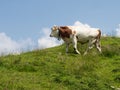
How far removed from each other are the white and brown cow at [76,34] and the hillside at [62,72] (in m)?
0.85

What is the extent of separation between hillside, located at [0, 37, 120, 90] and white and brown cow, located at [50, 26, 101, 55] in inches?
33.6

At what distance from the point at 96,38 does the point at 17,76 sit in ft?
28.2

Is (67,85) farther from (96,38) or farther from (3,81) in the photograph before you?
(96,38)

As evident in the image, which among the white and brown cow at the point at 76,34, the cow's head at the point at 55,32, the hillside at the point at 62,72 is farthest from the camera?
the cow's head at the point at 55,32

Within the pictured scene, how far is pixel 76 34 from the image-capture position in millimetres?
21547

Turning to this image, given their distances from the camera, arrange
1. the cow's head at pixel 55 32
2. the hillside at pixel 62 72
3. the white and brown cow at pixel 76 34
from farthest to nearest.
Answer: the cow's head at pixel 55 32
the white and brown cow at pixel 76 34
the hillside at pixel 62 72

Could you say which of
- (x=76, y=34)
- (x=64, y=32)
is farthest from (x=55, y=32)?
(x=76, y=34)

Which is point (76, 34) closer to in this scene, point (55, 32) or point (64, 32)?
point (64, 32)

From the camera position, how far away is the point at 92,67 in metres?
17.2

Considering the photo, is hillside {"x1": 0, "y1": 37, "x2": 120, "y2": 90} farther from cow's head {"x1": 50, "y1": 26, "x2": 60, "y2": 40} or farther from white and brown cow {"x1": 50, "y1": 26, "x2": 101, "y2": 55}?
cow's head {"x1": 50, "y1": 26, "x2": 60, "y2": 40}

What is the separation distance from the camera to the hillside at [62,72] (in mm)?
13578

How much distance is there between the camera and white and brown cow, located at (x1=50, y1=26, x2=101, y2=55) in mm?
21500

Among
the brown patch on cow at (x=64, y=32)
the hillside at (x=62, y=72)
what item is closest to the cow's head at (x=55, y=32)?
the brown patch on cow at (x=64, y=32)

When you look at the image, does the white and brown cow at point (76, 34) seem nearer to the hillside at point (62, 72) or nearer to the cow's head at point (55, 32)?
the cow's head at point (55, 32)
